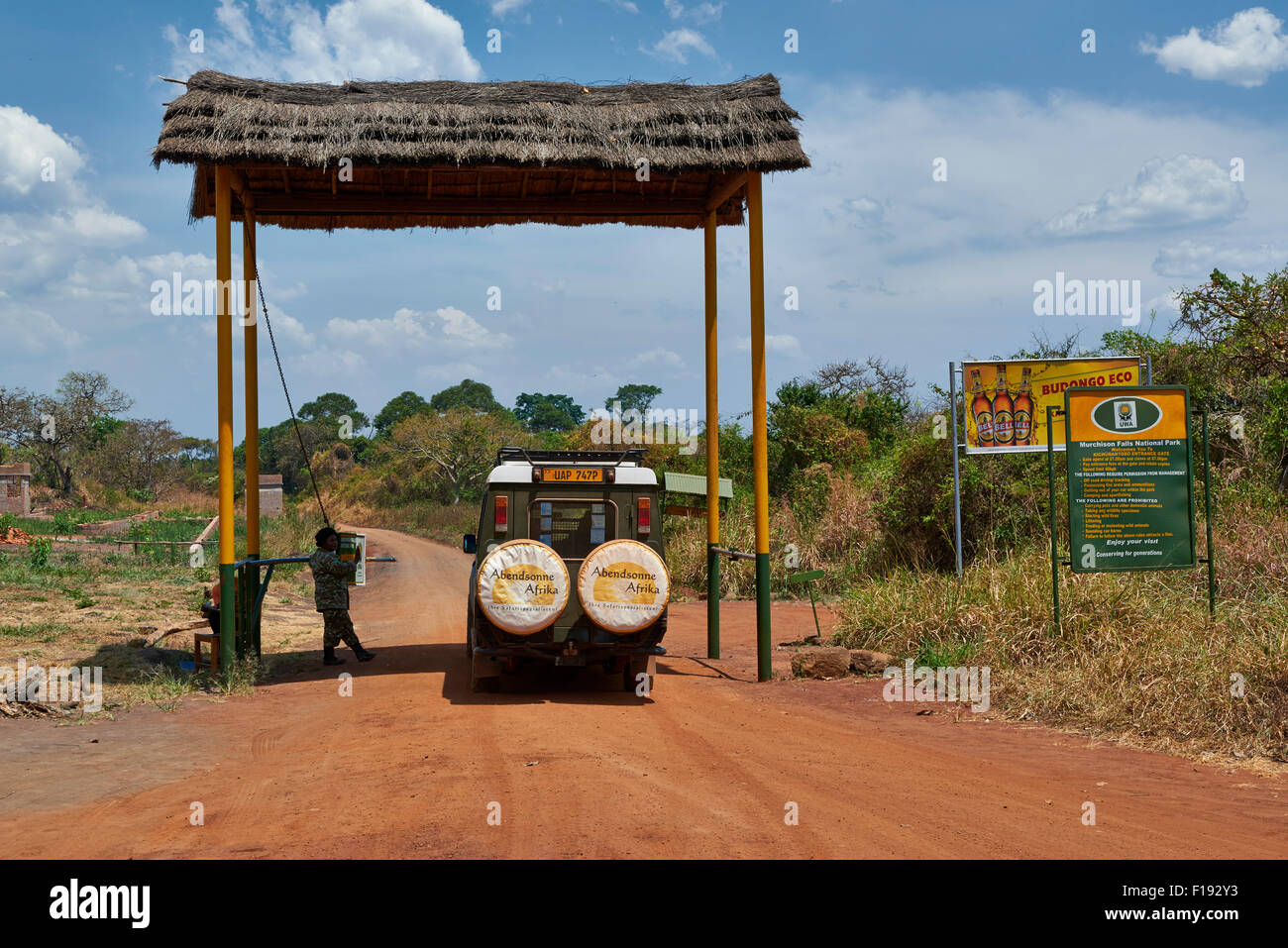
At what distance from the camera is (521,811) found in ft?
18.9

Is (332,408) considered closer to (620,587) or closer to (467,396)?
(467,396)

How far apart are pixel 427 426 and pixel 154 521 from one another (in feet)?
71.9

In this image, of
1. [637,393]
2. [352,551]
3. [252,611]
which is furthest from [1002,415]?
[637,393]

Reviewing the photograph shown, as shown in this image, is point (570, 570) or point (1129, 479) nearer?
point (570, 570)

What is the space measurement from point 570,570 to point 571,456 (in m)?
1.46

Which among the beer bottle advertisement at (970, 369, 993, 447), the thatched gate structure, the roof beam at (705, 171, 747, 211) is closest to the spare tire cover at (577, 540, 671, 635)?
the thatched gate structure

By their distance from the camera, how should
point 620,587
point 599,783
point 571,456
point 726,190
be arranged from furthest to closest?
point 726,190 → point 571,456 → point 620,587 → point 599,783

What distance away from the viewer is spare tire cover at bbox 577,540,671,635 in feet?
30.6

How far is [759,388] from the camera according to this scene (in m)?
11.3

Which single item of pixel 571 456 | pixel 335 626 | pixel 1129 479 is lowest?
pixel 335 626

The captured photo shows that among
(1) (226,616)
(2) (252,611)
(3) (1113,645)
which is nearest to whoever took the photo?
(3) (1113,645)

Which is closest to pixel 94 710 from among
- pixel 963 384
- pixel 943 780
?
pixel 943 780

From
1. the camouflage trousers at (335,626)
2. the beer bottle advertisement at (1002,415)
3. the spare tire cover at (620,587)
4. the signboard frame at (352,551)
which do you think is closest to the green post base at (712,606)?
the spare tire cover at (620,587)

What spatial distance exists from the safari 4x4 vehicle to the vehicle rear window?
10 millimetres
